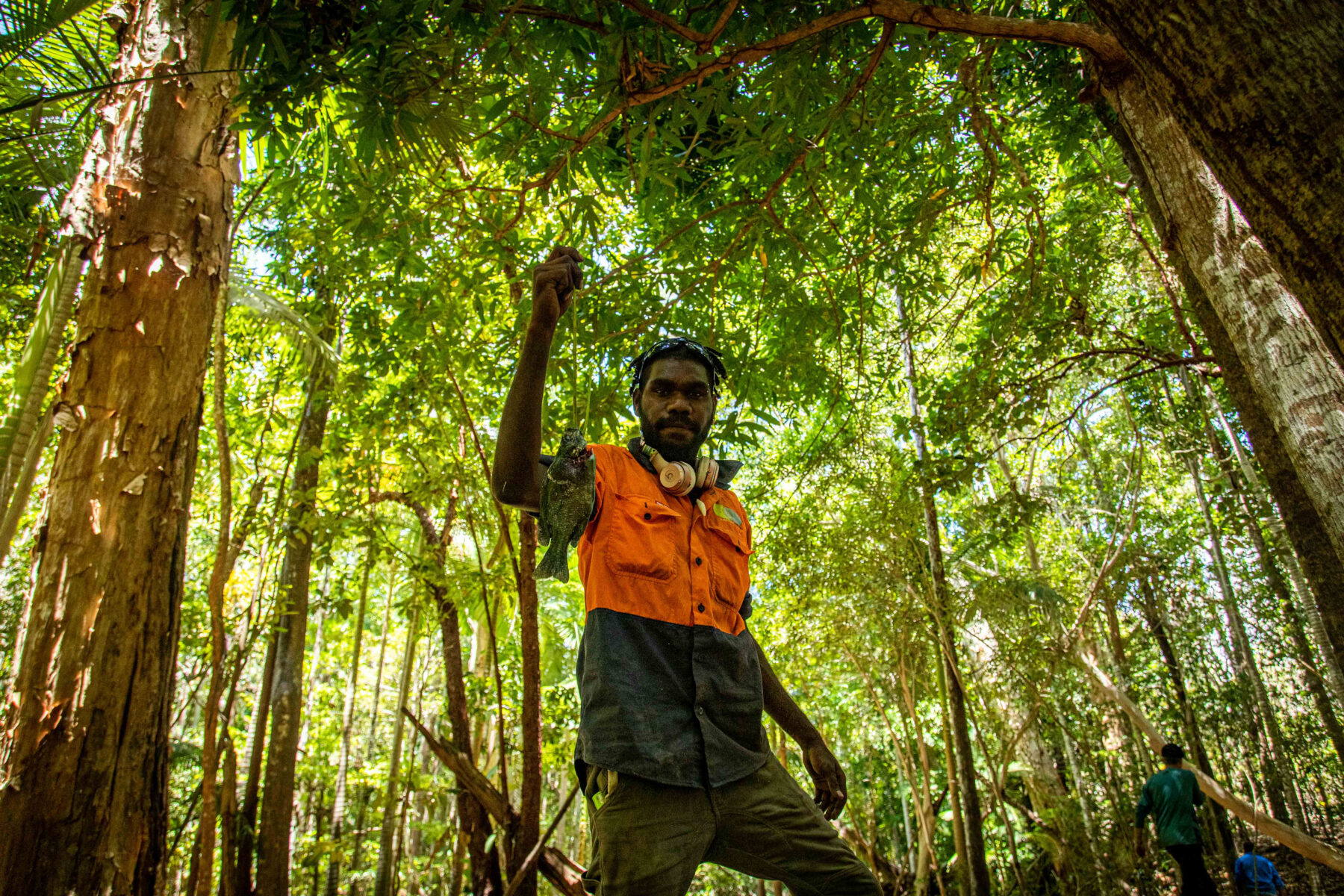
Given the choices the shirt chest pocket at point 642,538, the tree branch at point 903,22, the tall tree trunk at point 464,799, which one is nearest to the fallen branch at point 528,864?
the tall tree trunk at point 464,799

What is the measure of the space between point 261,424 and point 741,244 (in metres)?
5.64

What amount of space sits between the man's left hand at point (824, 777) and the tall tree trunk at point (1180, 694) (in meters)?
6.89

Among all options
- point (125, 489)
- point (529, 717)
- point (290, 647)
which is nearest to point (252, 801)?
point (290, 647)

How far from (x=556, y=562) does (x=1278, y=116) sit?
5.57ft

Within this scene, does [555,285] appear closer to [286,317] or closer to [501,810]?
[501,810]

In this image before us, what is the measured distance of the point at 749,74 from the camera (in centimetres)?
280

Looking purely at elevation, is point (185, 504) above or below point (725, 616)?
above

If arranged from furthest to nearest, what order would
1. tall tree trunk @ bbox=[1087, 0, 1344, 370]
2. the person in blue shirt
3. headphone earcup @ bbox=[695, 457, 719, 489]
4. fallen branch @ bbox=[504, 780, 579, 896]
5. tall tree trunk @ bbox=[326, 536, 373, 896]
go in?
the person in blue shirt
tall tree trunk @ bbox=[326, 536, 373, 896]
fallen branch @ bbox=[504, 780, 579, 896]
headphone earcup @ bbox=[695, 457, 719, 489]
tall tree trunk @ bbox=[1087, 0, 1344, 370]

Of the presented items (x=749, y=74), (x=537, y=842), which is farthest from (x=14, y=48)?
(x=537, y=842)

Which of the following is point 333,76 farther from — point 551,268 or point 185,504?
point 185,504

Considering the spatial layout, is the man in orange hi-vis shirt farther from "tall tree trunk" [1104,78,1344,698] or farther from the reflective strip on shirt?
"tall tree trunk" [1104,78,1344,698]

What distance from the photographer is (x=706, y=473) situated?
226 centimetres

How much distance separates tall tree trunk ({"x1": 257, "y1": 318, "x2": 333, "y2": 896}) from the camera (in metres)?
5.32

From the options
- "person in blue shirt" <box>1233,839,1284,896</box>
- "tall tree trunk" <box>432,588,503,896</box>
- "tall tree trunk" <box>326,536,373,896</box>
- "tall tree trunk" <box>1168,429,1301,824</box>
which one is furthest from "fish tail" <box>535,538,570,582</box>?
"person in blue shirt" <box>1233,839,1284,896</box>
